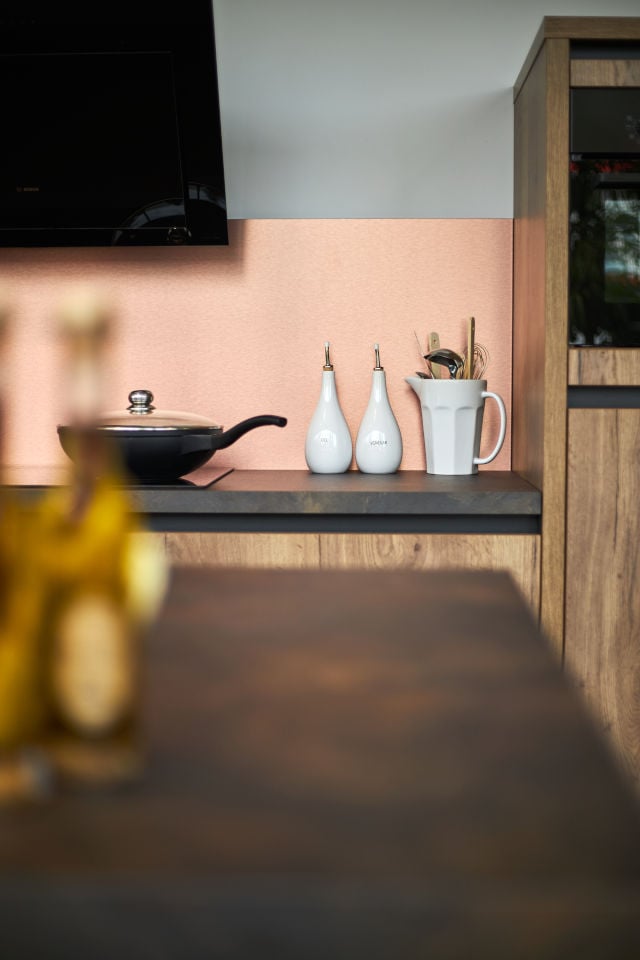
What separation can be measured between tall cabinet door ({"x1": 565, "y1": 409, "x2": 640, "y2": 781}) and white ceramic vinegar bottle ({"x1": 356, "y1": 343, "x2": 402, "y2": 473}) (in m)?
0.46

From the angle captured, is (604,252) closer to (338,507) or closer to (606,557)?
(606,557)

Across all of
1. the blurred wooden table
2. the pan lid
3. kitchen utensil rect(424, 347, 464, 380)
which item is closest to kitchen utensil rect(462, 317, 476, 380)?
kitchen utensil rect(424, 347, 464, 380)

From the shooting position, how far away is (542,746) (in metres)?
0.50

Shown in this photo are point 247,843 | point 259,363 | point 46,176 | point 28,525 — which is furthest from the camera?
point 259,363

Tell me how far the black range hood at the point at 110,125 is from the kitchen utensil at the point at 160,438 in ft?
1.58

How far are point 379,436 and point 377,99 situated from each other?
0.84 metres

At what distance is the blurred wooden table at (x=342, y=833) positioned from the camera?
0.36 metres

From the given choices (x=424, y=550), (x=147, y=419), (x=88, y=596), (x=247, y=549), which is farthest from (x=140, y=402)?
(x=88, y=596)

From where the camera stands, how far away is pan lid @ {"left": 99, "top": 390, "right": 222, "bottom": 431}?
80.1 inches

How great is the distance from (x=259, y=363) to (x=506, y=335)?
610 millimetres

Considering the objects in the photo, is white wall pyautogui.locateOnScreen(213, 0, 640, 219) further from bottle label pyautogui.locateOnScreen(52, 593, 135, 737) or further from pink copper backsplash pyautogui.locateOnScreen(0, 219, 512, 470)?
bottle label pyautogui.locateOnScreen(52, 593, 135, 737)

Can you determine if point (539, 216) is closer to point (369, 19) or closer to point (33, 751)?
point (369, 19)

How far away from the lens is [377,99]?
2439 millimetres

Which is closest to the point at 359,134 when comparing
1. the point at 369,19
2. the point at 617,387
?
the point at 369,19
